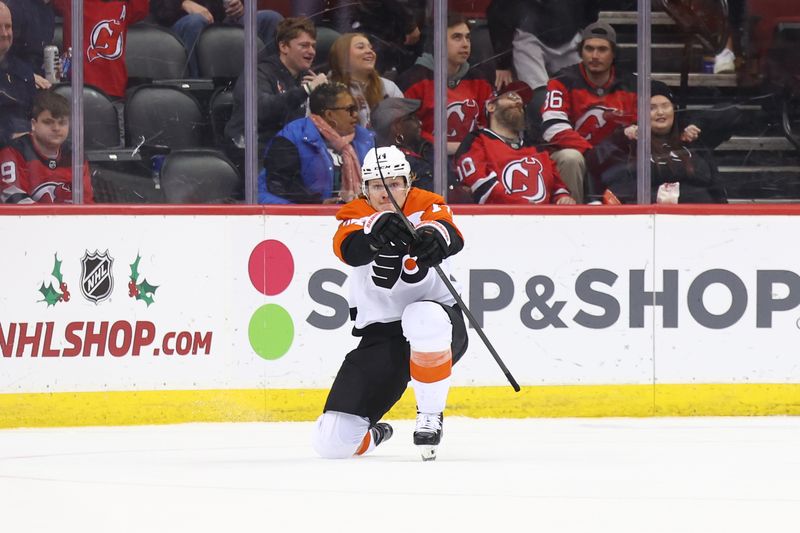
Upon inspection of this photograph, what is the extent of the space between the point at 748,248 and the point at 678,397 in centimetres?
77

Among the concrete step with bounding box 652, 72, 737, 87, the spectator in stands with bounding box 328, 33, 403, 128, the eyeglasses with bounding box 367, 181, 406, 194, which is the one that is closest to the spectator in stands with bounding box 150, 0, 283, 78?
the spectator in stands with bounding box 328, 33, 403, 128

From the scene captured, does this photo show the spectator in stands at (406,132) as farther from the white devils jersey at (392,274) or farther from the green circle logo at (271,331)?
the white devils jersey at (392,274)

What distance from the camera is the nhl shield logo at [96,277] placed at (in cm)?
695

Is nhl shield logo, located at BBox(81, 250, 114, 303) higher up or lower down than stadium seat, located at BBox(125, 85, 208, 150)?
lower down

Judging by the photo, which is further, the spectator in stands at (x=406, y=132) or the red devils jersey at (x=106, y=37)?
the spectator in stands at (x=406, y=132)

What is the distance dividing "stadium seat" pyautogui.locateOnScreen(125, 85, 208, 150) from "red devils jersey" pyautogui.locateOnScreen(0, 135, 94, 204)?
305 mm

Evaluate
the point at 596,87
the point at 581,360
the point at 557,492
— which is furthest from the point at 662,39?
the point at 557,492

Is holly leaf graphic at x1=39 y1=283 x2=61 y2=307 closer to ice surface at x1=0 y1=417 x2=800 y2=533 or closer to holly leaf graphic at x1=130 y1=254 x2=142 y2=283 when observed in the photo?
holly leaf graphic at x1=130 y1=254 x2=142 y2=283

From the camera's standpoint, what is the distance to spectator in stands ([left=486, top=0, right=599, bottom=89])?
746 centimetres

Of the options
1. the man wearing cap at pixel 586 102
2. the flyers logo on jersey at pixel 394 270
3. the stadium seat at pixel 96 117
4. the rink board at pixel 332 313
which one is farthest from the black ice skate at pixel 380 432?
the stadium seat at pixel 96 117

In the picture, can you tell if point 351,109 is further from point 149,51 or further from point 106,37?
point 106,37

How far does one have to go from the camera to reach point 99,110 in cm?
720

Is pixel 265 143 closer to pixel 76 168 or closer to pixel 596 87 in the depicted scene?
pixel 76 168

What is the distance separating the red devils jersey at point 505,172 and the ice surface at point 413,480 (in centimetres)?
113
